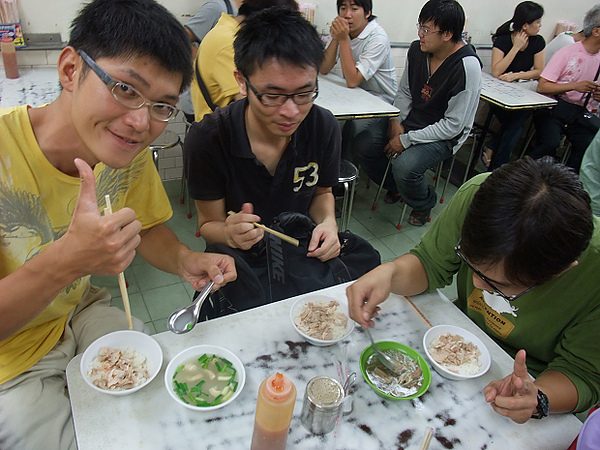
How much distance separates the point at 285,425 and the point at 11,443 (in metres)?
0.77

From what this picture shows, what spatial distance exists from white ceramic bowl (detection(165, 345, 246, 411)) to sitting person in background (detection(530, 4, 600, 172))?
4.42 meters

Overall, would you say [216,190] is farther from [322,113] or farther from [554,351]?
[554,351]

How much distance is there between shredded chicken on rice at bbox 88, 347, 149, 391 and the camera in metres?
1.08

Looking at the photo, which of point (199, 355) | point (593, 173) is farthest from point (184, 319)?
point (593, 173)

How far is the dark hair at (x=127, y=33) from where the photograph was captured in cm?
108

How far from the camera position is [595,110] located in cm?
443

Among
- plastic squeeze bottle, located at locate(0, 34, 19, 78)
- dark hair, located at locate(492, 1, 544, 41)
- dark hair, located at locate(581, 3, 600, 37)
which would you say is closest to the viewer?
plastic squeeze bottle, located at locate(0, 34, 19, 78)

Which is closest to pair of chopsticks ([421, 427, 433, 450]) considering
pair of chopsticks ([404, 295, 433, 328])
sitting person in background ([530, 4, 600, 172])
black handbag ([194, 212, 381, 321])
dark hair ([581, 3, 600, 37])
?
pair of chopsticks ([404, 295, 433, 328])

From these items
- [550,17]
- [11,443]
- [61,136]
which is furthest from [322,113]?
[550,17]

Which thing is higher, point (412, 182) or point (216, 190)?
point (216, 190)

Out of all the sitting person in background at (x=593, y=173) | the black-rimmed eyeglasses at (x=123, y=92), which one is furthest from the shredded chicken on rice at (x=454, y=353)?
the sitting person in background at (x=593, y=173)

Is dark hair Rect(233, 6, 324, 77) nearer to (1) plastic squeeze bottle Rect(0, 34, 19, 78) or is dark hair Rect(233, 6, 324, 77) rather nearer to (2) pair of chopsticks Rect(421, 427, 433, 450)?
(2) pair of chopsticks Rect(421, 427, 433, 450)

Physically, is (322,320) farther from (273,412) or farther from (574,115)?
(574,115)

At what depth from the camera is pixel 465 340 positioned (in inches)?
52.3
